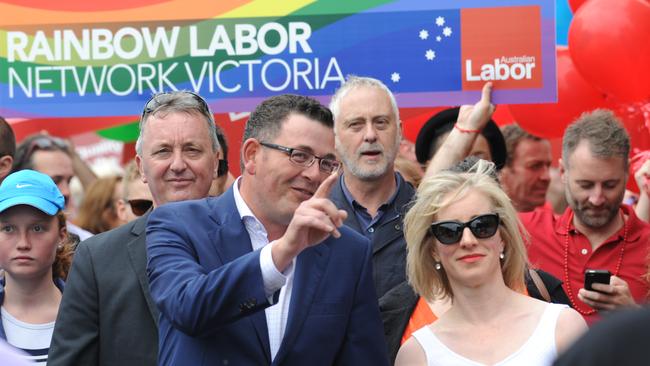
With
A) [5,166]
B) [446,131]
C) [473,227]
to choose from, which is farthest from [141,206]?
[473,227]

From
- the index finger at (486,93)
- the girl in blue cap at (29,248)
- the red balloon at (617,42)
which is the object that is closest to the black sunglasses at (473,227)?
the girl in blue cap at (29,248)

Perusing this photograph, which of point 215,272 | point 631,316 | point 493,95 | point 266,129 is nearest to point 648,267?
point 493,95

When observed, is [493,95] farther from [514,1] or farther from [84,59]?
A: [84,59]

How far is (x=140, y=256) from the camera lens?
3863mm

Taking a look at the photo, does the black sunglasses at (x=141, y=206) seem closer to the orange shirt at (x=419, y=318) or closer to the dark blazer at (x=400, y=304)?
the dark blazer at (x=400, y=304)

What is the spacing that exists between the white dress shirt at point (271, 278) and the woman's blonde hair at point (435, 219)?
693mm

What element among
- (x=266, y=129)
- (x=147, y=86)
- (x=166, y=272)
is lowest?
(x=166, y=272)

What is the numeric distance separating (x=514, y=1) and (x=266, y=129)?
2819 millimetres

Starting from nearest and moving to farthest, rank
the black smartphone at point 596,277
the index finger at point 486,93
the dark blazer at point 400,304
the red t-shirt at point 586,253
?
the dark blazer at point 400,304
the black smartphone at point 596,277
the red t-shirt at point 586,253
the index finger at point 486,93

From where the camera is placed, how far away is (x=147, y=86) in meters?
5.86

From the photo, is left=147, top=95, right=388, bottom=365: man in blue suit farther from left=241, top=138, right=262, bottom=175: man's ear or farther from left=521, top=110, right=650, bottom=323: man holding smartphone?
left=521, top=110, right=650, bottom=323: man holding smartphone

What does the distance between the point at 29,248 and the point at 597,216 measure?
2768mm

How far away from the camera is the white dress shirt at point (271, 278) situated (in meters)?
2.89

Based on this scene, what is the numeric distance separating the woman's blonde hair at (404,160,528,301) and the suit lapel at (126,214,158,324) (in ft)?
3.04
